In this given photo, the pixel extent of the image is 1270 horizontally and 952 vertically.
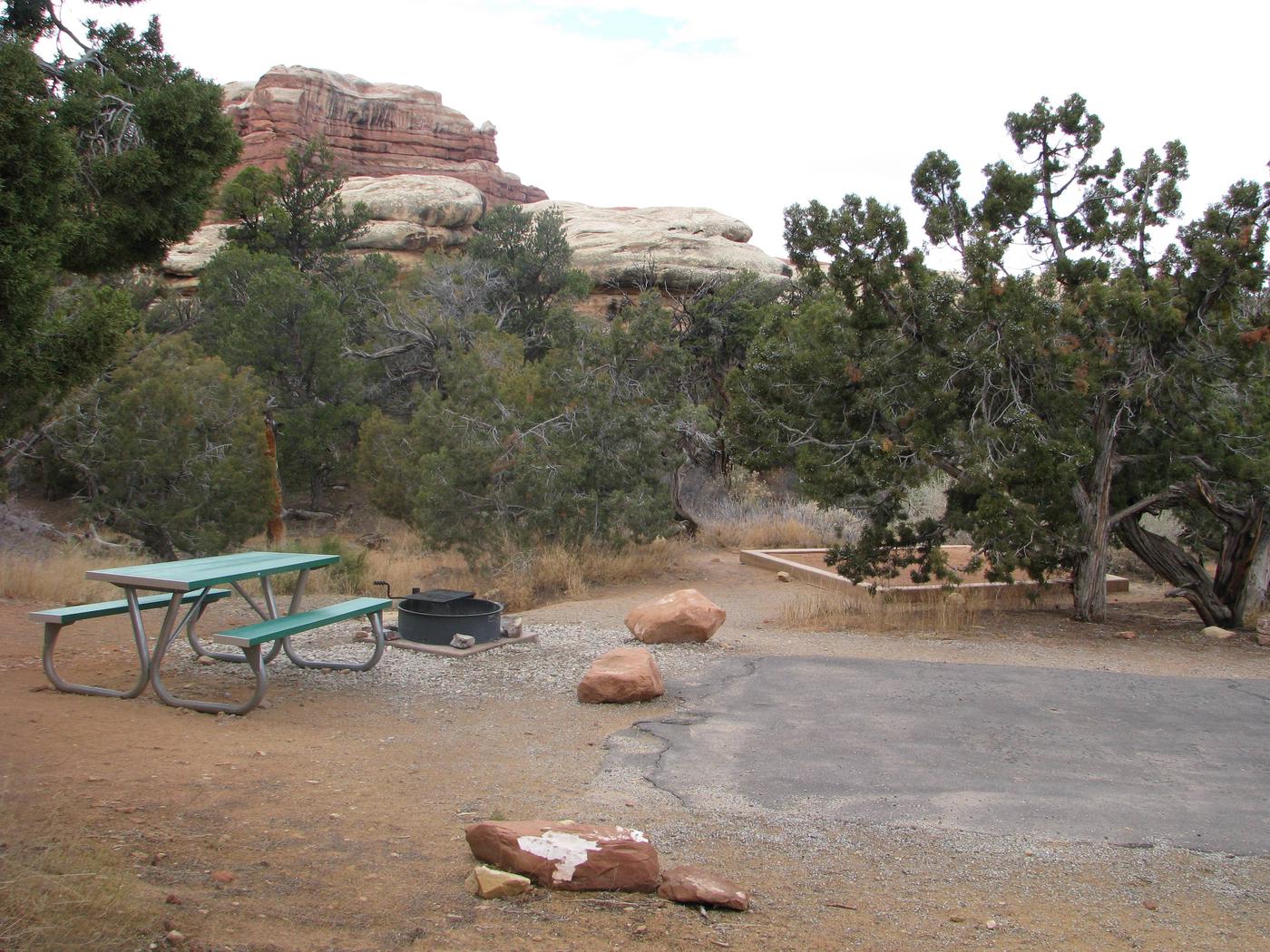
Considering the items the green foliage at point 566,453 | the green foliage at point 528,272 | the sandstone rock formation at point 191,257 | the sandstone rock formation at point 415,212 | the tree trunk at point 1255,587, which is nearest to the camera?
the tree trunk at point 1255,587

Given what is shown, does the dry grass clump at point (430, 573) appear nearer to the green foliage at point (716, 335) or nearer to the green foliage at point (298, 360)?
the green foliage at point (298, 360)

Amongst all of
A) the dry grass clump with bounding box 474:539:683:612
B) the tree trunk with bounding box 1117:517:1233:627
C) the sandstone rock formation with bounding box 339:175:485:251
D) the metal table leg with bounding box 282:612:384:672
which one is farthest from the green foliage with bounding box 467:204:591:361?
the metal table leg with bounding box 282:612:384:672

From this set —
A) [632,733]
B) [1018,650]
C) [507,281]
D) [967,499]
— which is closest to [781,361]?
[967,499]

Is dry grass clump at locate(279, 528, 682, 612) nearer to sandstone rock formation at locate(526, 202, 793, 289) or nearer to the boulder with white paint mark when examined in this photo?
the boulder with white paint mark

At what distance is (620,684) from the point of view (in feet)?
21.3

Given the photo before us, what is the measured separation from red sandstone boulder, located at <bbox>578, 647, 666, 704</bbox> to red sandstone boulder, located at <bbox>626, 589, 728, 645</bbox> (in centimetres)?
171

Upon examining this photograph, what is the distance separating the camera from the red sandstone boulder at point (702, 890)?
3.39m

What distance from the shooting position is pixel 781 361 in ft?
34.6

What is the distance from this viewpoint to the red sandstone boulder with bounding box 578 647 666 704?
649 cm

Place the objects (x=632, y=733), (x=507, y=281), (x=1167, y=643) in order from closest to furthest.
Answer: (x=632, y=733), (x=1167, y=643), (x=507, y=281)

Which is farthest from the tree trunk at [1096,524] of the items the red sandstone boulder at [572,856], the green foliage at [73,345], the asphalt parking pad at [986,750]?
the green foliage at [73,345]

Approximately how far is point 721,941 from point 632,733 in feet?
8.68

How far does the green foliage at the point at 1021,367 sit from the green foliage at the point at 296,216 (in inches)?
818

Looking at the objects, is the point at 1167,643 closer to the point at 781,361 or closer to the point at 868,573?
the point at 868,573
